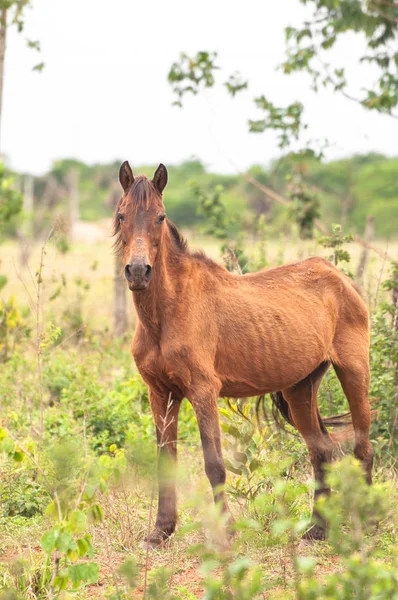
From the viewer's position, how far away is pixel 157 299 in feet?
16.5

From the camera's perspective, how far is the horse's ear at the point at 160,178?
16.6 ft

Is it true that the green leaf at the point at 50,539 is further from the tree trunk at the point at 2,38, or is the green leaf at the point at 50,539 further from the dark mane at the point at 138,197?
the tree trunk at the point at 2,38

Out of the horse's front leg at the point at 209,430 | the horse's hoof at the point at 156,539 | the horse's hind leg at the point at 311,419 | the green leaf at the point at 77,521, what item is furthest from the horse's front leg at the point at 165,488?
the green leaf at the point at 77,521

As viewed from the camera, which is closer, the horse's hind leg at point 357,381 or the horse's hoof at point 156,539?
the horse's hoof at point 156,539

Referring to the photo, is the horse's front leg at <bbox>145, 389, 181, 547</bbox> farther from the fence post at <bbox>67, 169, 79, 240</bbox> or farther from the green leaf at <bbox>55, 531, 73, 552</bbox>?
the fence post at <bbox>67, 169, 79, 240</bbox>

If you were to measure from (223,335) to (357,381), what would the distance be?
1183 mm

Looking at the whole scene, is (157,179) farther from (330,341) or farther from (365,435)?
(365,435)

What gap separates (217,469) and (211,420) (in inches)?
11.9

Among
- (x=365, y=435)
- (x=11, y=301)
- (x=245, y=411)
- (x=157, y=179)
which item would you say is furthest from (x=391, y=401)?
(x=11, y=301)

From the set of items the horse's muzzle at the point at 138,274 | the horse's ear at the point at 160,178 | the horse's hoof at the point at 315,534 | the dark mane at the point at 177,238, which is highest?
the horse's ear at the point at 160,178

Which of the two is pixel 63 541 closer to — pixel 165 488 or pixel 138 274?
pixel 138 274

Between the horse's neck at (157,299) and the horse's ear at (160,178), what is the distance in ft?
1.39

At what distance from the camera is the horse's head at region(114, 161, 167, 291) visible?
179 inches

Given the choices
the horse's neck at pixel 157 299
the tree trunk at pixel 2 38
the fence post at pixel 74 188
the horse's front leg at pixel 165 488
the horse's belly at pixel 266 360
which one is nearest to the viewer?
the horse's neck at pixel 157 299
